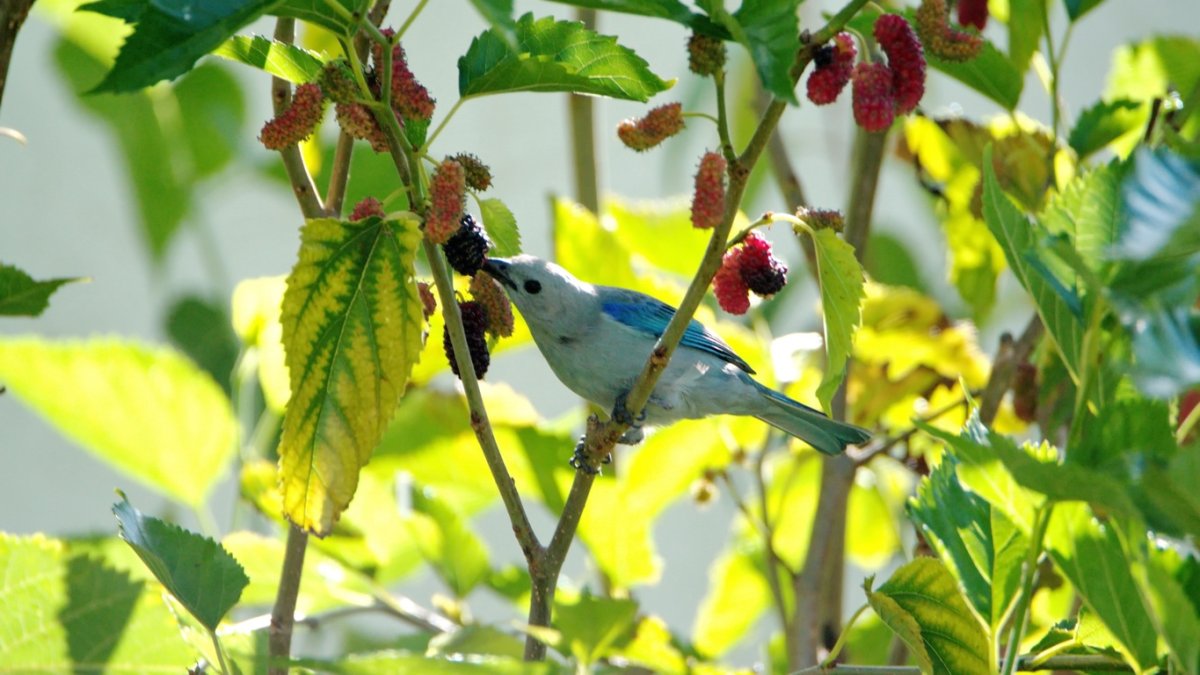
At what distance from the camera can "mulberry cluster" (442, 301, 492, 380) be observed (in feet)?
4.68

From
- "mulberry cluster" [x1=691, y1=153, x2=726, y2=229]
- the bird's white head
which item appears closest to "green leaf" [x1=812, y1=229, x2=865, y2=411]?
"mulberry cluster" [x1=691, y1=153, x2=726, y2=229]

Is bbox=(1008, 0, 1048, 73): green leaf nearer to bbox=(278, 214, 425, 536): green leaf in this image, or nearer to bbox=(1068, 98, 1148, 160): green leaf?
bbox=(1068, 98, 1148, 160): green leaf

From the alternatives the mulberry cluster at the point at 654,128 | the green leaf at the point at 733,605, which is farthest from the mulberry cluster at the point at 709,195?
the green leaf at the point at 733,605

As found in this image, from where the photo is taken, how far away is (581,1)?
1087 millimetres

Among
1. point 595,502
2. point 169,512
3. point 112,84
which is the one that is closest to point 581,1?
point 112,84

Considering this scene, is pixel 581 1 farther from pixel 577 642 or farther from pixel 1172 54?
pixel 1172 54

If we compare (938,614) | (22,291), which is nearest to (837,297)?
(938,614)

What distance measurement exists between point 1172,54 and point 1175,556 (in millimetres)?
1745

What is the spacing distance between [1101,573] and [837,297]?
1.23 feet

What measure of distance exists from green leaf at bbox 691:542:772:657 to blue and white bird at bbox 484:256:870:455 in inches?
12.6

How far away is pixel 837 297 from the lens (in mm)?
1287

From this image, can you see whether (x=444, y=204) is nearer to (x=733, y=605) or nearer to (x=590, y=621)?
(x=590, y=621)

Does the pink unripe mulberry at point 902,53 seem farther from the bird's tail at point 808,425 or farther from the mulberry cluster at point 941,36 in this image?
the bird's tail at point 808,425

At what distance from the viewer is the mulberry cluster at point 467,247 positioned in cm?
138
